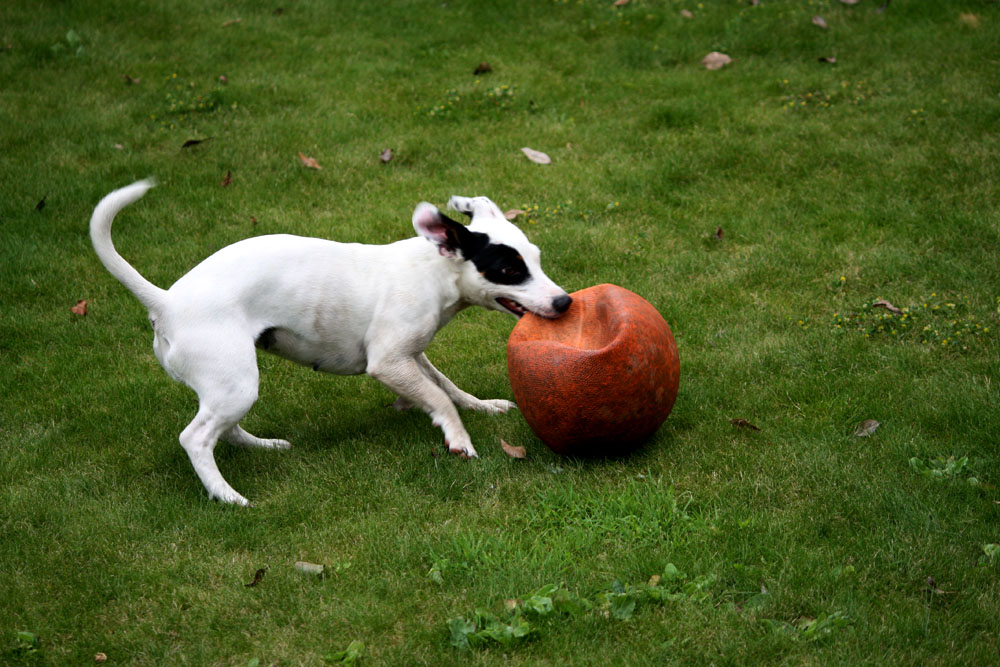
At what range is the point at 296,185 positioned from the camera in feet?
26.4

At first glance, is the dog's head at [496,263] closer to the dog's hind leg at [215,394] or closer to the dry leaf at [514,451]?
the dry leaf at [514,451]

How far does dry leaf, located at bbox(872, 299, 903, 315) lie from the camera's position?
5.80 meters

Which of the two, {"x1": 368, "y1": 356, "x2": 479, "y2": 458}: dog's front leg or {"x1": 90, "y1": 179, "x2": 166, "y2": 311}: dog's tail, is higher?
{"x1": 90, "y1": 179, "x2": 166, "y2": 311}: dog's tail

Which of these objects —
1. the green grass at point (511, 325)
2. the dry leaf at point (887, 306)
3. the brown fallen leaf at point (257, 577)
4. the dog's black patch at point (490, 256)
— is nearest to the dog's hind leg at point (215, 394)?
the green grass at point (511, 325)

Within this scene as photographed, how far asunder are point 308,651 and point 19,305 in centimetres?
438

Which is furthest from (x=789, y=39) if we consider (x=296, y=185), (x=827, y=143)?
(x=296, y=185)

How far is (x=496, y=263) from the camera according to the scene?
469 cm

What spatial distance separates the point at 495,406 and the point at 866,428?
1.96 m

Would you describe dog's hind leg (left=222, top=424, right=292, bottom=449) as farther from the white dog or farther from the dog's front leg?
the dog's front leg

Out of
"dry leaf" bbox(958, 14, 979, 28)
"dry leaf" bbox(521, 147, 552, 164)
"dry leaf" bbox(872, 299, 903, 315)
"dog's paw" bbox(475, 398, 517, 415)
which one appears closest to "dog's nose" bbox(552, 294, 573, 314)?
"dog's paw" bbox(475, 398, 517, 415)

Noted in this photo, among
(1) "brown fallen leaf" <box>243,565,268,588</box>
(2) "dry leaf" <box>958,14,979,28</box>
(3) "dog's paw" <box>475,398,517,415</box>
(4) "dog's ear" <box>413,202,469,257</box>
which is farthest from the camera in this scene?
(2) "dry leaf" <box>958,14,979,28</box>

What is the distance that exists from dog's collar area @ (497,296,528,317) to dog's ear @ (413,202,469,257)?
0.34 meters

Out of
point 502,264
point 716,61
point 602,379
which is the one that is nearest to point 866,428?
point 602,379

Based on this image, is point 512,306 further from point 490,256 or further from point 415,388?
point 415,388
